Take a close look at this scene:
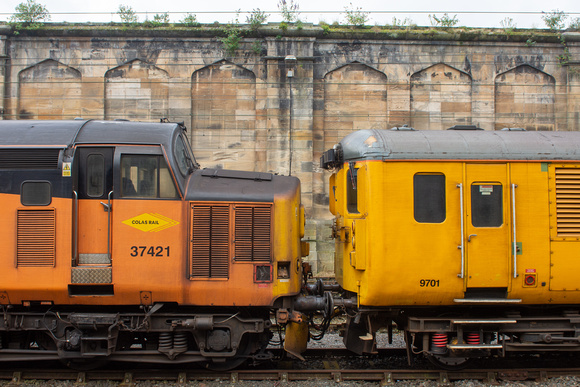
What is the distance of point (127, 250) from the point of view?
5.80 m

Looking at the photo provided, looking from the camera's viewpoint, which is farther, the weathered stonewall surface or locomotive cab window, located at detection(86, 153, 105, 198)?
the weathered stonewall surface

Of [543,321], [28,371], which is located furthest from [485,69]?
[28,371]

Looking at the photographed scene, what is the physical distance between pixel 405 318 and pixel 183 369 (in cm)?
334

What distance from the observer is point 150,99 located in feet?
44.4

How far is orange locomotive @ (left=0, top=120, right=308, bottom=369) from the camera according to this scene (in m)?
5.81

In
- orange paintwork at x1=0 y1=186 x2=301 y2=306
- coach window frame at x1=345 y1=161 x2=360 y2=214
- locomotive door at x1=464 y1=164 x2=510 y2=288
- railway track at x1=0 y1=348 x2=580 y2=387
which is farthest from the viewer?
coach window frame at x1=345 y1=161 x2=360 y2=214

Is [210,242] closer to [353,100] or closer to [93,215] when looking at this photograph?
[93,215]

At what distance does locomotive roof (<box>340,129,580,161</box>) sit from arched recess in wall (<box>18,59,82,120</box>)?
425 inches

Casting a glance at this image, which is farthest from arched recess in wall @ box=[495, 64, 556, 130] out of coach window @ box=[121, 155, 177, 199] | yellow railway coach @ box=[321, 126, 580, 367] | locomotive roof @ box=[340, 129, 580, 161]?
coach window @ box=[121, 155, 177, 199]

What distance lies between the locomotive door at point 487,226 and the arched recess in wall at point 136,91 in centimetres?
1013

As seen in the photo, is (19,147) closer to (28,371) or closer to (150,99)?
(28,371)

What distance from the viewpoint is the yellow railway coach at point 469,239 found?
5.89 meters

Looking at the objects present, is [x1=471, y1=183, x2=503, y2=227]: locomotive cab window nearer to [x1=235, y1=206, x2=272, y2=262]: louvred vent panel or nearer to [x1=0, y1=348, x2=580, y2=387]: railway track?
[x1=0, y1=348, x2=580, y2=387]: railway track

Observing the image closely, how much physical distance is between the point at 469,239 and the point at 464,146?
1.30 m
